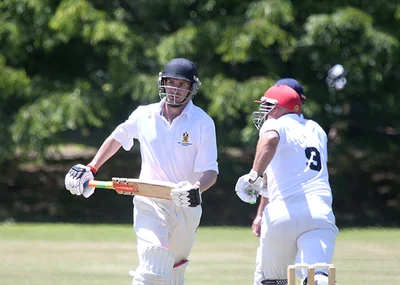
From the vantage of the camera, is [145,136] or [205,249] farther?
[205,249]

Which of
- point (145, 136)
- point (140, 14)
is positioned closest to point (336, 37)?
point (140, 14)

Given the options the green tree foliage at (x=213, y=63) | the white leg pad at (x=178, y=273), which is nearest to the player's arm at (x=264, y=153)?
the white leg pad at (x=178, y=273)

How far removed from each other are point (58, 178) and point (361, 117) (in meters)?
5.77

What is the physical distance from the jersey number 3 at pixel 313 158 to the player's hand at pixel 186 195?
0.77 m

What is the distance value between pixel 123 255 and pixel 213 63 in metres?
5.57

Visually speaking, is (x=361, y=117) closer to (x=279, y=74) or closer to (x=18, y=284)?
(x=279, y=74)

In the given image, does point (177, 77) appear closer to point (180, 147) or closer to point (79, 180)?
point (180, 147)

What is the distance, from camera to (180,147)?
20.0 ft

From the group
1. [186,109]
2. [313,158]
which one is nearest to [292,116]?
[313,158]

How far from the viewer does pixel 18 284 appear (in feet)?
27.2

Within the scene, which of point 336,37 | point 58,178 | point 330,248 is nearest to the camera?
point 330,248

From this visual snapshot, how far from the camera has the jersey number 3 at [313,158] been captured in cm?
589

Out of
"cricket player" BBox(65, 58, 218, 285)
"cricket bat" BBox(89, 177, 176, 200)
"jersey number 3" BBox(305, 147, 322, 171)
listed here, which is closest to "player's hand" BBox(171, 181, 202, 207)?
"cricket bat" BBox(89, 177, 176, 200)

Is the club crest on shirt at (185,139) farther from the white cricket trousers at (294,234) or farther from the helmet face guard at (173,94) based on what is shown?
the white cricket trousers at (294,234)
